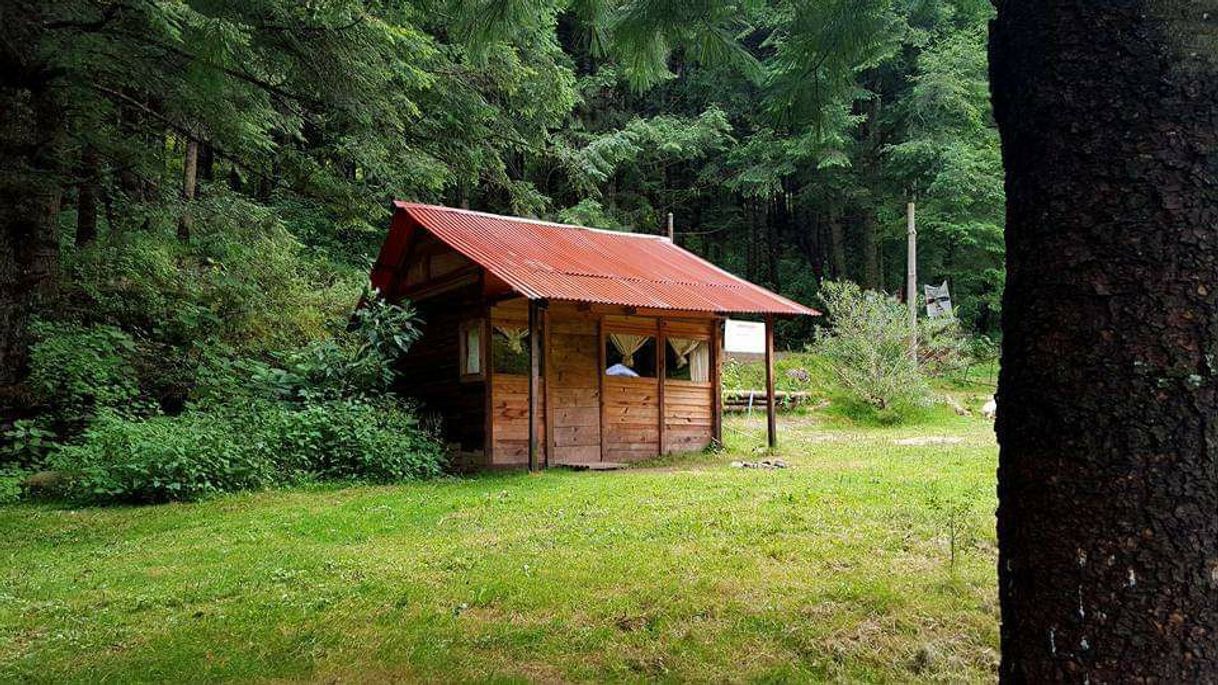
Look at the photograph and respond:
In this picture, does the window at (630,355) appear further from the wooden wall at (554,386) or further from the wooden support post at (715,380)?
the wooden support post at (715,380)

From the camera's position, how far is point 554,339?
11.2 m

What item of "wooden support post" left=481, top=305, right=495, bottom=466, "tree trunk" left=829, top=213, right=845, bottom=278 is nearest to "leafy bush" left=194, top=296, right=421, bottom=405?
"wooden support post" left=481, top=305, right=495, bottom=466

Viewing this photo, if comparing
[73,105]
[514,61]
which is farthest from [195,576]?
[514,61]

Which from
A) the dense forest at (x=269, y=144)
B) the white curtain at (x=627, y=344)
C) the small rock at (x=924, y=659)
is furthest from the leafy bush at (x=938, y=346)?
the small rock at (x=924, y=659)

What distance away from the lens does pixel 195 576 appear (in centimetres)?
491

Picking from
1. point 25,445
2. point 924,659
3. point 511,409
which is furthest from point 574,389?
point 924,659

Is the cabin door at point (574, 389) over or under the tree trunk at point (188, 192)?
under

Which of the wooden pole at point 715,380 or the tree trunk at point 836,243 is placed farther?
the tree trunk at point 836,243

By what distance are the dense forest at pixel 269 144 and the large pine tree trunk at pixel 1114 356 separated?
89.5 inches

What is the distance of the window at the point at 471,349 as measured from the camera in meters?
11.0

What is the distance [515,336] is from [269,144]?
179 inches

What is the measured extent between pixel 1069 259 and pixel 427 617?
328 centimetres

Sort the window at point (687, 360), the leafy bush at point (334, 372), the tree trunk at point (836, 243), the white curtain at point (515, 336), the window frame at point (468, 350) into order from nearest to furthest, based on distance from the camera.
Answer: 1. the window frame at point (468, 350)
2. the white curtain at point (515, 336)
3. the leafy bush at point (334, 372)
4. the window at point (687, 360)
5. the tree trunk at point (836, 243)

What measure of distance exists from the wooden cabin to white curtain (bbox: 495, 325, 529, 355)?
0.05 ft
